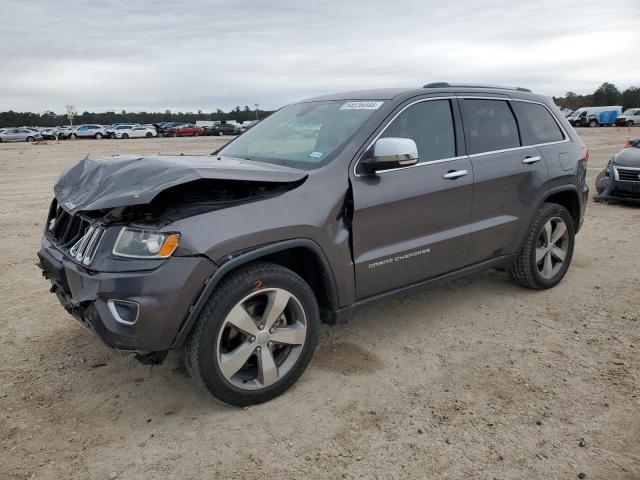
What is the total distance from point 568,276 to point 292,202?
3584mm

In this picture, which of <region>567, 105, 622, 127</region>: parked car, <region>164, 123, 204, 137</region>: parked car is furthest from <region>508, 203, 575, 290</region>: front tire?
<region>164, 123, 204, 137</region>: parked car

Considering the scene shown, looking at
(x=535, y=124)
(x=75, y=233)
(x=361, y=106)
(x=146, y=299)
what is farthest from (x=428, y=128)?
(x=75, y=233)

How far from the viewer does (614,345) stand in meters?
3.79

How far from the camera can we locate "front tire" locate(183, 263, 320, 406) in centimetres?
279

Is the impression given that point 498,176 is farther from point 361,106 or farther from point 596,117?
point 596,117

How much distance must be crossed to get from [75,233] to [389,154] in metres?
1.98

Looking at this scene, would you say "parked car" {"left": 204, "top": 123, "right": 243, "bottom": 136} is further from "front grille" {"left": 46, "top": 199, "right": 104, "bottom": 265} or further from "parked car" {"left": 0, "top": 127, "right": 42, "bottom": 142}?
"front grille" {"left": 46, "top": 199, "right": 104, "bottom": 265}

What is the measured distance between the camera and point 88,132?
159 ft

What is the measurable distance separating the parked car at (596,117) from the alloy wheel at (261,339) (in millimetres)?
48505

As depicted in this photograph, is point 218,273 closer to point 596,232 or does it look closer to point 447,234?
point 447,234

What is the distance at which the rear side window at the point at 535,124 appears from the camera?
181 inches

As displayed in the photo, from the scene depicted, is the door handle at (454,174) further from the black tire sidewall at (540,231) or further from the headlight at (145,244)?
the headlight at (145,244)

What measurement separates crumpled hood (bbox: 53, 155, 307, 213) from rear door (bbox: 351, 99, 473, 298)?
56 cm

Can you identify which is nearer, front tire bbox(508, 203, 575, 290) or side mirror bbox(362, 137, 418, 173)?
side mirror bbox(362, 137, 418, 173)
